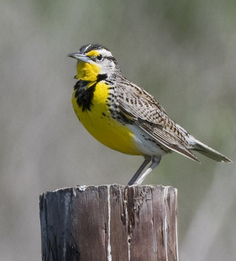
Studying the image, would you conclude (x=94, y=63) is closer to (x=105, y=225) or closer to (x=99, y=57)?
(x=99, y=57)

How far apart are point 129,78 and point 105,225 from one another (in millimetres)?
4485

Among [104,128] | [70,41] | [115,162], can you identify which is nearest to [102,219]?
[104,128]

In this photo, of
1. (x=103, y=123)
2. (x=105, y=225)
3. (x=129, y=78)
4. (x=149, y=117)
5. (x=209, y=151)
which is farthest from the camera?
(x=129, y=78)

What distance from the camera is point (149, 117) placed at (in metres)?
4.64

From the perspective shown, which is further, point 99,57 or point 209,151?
point 209,151

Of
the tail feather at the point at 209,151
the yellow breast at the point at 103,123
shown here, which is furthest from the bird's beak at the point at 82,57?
the tail feather at the point at 209,151

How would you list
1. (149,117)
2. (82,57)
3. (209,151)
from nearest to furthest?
1. (82,57)
2. (149,117)
3. (209,151)

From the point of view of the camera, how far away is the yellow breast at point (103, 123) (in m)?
4.38

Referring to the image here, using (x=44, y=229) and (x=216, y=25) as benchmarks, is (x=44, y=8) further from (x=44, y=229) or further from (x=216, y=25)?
(x=44, y=229)

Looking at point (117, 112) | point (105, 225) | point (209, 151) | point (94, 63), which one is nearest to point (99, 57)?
point (94, 63)

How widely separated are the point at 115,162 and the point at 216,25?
6.07ft


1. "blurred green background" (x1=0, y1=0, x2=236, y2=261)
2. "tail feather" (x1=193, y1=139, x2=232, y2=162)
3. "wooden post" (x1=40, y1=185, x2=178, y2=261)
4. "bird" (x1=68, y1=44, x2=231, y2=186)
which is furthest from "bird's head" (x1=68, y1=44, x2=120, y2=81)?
"blurred green background" (x1=0, y1=0, x2=236, y2=261)

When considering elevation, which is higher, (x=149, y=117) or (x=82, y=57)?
(x=82, y=57)

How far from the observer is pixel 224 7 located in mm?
8695
